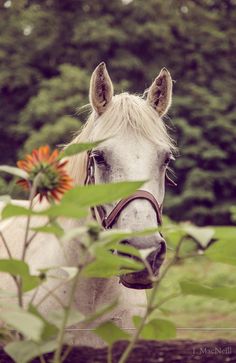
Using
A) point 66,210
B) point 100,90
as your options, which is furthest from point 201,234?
point 100,90

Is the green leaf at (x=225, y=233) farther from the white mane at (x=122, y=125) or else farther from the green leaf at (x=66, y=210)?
the white mane at (x=122, y=125)

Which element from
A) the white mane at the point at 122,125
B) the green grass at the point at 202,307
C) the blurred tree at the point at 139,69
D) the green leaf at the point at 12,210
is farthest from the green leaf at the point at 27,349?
the blurred tree at the point at 139,69

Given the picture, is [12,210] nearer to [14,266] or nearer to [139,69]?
[14,266]

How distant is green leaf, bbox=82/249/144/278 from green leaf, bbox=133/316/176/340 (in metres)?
0.10

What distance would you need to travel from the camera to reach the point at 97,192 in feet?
2.89

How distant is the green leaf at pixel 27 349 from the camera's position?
823 mm

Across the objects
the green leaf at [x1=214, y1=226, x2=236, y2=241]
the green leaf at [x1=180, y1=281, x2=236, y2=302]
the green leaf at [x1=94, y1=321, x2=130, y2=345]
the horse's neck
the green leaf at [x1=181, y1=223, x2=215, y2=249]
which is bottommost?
the horse's neck

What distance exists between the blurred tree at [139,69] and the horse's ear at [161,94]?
54.3ft

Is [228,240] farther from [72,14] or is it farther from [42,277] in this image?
[72,14]

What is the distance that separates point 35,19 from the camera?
2248 cm

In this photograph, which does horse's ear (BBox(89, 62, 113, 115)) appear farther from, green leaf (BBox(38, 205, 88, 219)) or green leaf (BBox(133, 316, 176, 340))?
green leaf (BBox(38, 205, 88, 219))

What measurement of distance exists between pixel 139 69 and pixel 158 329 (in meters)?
20.9

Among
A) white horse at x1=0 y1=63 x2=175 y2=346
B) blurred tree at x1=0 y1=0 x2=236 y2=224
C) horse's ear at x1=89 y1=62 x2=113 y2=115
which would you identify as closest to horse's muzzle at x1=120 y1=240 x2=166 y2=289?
white horse at x1=0 y1=63 x2=175 y2=346

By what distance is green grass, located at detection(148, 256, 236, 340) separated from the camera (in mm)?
7248
